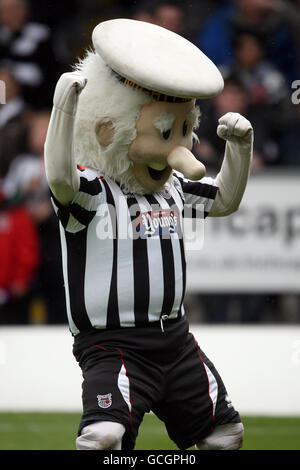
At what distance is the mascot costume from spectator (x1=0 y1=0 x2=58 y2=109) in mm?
3642

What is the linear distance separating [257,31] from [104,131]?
3706 mm

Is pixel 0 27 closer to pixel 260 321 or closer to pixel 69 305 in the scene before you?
pixel 260 321

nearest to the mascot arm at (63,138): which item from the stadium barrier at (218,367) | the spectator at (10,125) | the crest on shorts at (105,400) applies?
the crest on shorts at (105,400)

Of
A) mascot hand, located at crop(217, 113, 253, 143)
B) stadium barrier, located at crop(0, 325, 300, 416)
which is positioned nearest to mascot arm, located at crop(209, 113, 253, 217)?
mascot hand, located at crop(217, 113, 253, 143)

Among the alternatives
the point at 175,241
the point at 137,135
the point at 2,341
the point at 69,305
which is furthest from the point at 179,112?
the point at 2,341

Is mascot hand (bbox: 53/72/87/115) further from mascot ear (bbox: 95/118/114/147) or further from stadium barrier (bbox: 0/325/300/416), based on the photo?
stadium barrier (bbox: 0/325/300/416)

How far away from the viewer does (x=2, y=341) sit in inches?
225

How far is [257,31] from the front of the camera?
6.33 meters

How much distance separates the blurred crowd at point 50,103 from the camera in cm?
625

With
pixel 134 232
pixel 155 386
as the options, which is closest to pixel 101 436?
pixel 155 386

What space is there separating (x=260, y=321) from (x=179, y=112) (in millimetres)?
3680

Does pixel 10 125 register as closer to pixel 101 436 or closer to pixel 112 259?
pixel 112 259

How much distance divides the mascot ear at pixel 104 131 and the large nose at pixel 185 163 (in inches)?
7.4

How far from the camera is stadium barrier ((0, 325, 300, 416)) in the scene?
4551mm
